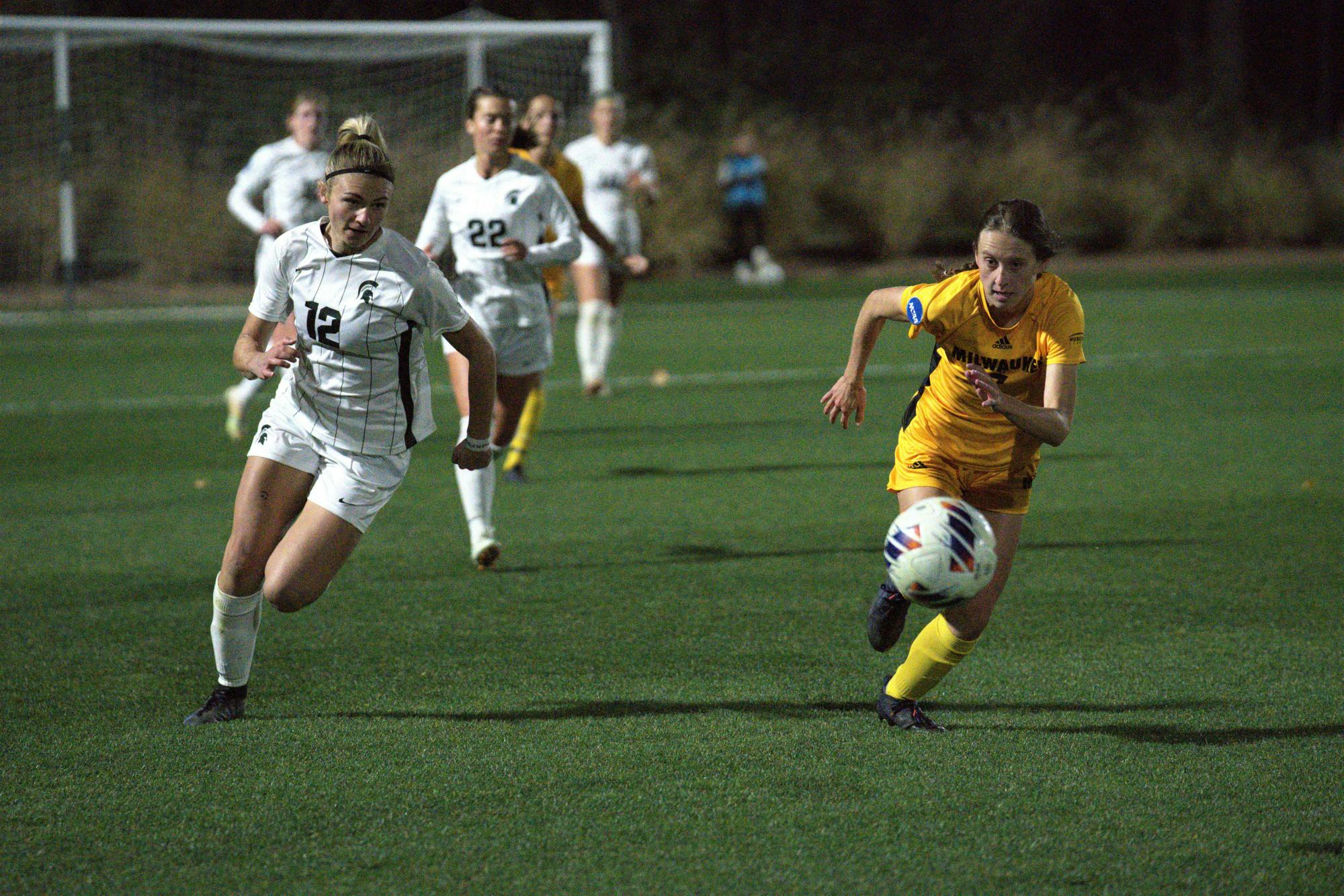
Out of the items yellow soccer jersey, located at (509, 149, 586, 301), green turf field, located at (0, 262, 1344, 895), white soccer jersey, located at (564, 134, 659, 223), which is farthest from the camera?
white soccer jersey, located at (564, 134, 659, 223)

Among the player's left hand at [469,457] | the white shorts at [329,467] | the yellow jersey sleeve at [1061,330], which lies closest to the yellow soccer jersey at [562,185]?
the player's left hand at [469,457]

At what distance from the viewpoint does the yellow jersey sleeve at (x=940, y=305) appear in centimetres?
484

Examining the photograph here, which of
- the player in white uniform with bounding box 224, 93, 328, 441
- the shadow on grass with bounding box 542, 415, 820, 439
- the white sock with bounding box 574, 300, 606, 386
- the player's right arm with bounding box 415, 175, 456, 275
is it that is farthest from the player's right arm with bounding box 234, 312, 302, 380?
the white sock with bounding box 574, 300, 606, 386

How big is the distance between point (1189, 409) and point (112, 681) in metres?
9.13

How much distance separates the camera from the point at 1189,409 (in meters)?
12.4

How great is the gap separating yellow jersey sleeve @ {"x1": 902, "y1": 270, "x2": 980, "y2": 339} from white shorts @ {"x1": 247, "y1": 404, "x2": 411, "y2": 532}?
67.7 inches

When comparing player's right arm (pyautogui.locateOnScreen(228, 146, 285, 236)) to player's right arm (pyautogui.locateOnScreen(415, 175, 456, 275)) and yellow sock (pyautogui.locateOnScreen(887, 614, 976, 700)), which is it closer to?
player's right arm (pyautogui.locateOnScreen(415, 175, 456, 275))

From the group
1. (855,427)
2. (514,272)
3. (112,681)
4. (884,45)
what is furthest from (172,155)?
(884,45)

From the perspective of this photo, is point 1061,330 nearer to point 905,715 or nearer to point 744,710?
point 905,715

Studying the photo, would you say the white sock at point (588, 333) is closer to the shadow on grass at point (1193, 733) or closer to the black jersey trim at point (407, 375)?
the black jersey trim at point (407, 375)

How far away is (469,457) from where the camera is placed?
5273 mm

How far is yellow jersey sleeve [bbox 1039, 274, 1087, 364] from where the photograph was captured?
4754mm

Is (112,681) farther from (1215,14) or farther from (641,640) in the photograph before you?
(1215,14)

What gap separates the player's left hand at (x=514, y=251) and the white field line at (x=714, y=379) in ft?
20.8
